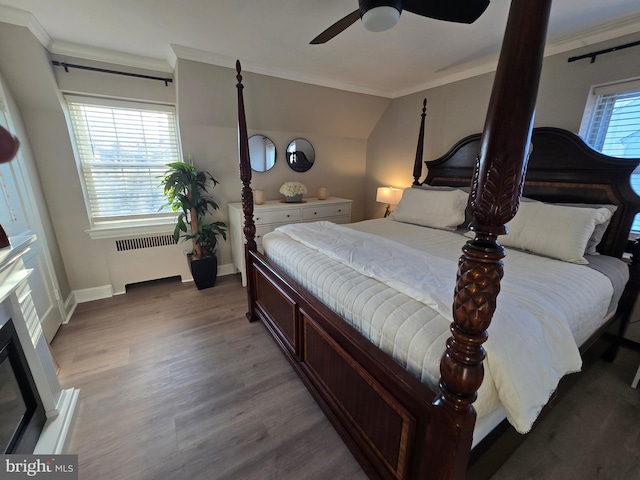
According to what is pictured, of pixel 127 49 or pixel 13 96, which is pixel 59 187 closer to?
pixel 13 96

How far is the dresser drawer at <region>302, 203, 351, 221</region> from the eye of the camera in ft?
11.1

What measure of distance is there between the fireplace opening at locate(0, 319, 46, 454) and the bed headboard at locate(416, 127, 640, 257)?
8.93ft

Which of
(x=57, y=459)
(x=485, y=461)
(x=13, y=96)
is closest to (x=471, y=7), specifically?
(x=485, y=461)

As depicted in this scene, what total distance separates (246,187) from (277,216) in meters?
0.99

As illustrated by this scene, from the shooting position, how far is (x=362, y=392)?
1.18 metres

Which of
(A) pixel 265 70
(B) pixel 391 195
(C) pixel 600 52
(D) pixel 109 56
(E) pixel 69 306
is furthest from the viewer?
(B) pixel 391 195

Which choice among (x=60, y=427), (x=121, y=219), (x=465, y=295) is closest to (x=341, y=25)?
(x=465, y=295)

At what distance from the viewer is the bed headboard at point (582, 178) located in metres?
1.90

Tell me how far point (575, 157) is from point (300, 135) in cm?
289

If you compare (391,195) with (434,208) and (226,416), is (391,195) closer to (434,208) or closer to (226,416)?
(434,208)

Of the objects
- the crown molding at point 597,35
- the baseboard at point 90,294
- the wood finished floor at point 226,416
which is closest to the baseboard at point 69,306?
the baseboard at point 90,294

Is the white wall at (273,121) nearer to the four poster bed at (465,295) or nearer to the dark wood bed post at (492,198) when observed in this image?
the four poster bed at (465,295)

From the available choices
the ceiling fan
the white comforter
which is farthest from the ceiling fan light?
the white comforter

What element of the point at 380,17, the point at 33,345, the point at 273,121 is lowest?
the point at 33,345
